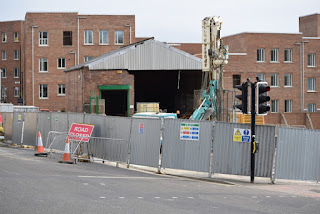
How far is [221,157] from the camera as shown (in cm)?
1728

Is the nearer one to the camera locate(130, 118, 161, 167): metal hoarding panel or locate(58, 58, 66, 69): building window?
locate(130, 118, 161, 167): metal hoarding panel

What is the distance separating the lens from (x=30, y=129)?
28531mm

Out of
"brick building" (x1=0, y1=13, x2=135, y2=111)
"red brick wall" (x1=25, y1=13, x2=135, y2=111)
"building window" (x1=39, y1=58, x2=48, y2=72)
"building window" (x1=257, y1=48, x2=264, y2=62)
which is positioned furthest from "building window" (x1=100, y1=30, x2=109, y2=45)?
"building window" (x1=257, y1=48, x2=264, y2=62)

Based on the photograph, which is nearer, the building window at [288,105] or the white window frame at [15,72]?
the building window at [288,105]

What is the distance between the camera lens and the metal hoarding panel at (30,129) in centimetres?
2814

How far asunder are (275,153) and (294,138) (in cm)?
75

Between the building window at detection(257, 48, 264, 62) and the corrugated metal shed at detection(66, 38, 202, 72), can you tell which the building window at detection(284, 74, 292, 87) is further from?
the corrugated metal shed at detection(66, 38, 202, 72)

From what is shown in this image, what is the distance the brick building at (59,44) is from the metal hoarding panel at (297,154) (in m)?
48.9

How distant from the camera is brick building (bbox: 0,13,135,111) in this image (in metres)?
62.9

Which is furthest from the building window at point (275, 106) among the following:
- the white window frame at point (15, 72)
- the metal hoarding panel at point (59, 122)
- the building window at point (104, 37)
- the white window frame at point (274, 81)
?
the white window frame at point (15, 72)

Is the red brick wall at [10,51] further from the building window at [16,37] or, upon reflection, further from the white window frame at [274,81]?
the white window frame at [274,81]

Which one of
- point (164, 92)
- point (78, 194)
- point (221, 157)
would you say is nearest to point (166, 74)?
point (164, 92)

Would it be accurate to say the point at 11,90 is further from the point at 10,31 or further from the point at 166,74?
the point at 166,74

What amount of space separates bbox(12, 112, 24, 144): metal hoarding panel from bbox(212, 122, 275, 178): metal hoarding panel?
1553 centimetres
